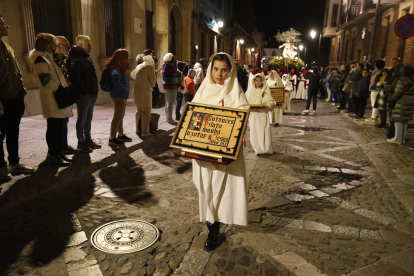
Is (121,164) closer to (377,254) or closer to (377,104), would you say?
(377,254)

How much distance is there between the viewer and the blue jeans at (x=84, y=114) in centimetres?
570

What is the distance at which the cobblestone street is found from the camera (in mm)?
2826

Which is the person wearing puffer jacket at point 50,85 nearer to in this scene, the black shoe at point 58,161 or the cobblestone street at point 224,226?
the black shoe at point 58,161

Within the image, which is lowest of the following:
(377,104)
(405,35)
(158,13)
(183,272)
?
(183,272)

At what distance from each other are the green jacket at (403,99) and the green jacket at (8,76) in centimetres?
736

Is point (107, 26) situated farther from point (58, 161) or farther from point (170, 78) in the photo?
point (58, 161)

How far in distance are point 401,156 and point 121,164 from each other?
5606 mm

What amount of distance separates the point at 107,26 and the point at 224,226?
11.5 meters

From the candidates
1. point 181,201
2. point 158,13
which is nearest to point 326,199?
point 181,201

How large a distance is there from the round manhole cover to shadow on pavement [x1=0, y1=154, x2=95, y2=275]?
33 cm

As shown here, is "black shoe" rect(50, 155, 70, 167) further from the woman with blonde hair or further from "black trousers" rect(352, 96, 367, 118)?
"black trousers" rect(352, 96, 367, 118)

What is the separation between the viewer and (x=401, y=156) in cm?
657

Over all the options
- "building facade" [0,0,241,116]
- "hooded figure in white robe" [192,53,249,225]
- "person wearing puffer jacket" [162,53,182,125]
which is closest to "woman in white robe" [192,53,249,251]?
"hooded figure in white robe" [192,53,249,225]

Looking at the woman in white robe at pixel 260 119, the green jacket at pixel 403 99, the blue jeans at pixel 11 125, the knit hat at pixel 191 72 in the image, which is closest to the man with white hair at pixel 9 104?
the blue jeans at pixel 11 125
